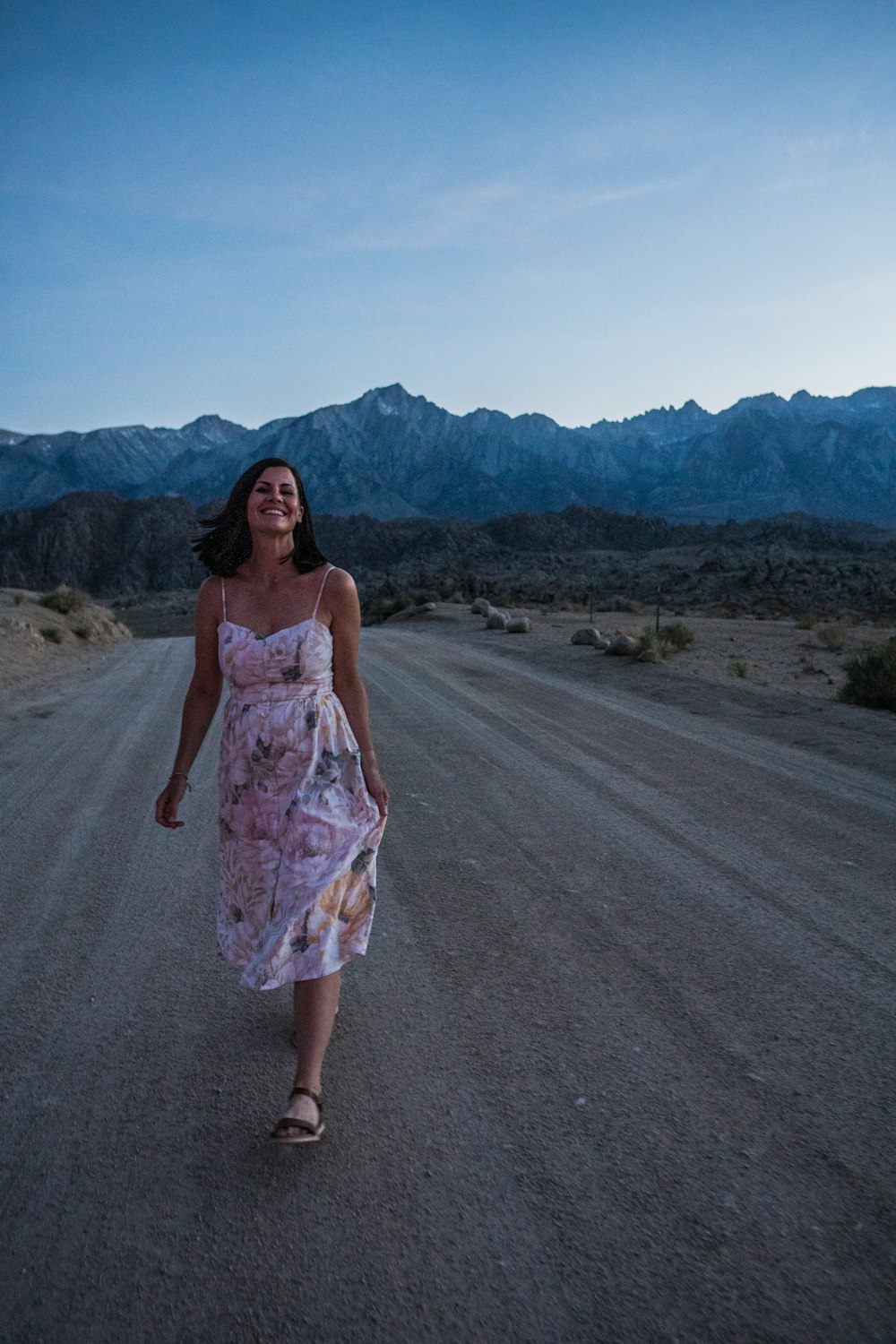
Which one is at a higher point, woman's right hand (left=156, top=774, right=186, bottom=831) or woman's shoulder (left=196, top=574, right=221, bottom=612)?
woman's shoulder (left=196, top=574, right=221, bottom=612)

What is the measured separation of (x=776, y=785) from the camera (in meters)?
6.34

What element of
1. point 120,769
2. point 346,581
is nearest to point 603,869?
point 346,581

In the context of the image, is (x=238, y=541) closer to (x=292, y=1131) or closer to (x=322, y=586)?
(x=322, y=586)

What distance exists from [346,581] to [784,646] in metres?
15.5

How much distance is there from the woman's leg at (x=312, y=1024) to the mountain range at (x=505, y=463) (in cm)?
13157

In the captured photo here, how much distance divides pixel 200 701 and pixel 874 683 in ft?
27.8

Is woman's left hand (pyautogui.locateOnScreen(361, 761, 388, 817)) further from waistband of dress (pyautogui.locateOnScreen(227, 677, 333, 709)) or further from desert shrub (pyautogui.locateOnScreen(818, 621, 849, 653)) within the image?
desert shrub (pyautogui.locateOnScreen(818, 621, 849, 653))

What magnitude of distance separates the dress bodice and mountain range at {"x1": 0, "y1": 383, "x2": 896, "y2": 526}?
430ft

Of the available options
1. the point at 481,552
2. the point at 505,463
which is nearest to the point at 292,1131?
the point at 481,552

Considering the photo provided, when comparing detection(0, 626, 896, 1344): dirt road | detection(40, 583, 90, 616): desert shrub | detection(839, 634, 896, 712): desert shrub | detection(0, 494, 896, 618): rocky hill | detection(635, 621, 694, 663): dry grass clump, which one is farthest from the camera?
detection(0, 494, 896, 618): rocky hill

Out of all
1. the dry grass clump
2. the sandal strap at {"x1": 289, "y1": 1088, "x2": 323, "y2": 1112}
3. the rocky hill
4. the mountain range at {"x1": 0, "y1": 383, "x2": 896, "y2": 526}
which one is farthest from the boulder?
the mountain range at {"x1": 0, "y1": 383, "x2": 896, "y2": 526}

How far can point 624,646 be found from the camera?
47.7 ft

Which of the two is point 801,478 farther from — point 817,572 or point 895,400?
point 817,572

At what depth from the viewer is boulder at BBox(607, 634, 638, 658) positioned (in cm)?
1442
